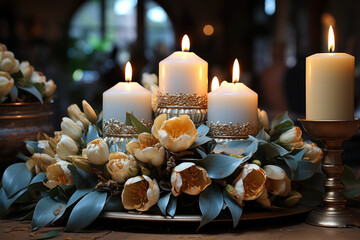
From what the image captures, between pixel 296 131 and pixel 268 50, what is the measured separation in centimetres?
577

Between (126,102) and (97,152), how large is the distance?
12 cm

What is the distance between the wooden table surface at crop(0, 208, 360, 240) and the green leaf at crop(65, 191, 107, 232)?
0.01 metres

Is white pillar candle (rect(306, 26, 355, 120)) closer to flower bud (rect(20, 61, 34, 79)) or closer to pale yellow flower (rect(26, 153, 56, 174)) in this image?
pale yellow flower (rect(26, 153, 56, 174))

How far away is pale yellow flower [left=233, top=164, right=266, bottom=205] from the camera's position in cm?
79

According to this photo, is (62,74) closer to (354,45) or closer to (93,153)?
(354,45)

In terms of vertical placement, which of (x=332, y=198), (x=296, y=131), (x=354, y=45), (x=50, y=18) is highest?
(x=50, y=18)

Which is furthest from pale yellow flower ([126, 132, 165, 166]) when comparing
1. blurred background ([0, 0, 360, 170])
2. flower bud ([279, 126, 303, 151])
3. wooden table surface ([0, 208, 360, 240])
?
blurred background ([0, 0, 360, 170])

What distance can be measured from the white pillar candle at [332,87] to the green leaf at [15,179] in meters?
0.52

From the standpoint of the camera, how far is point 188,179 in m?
0.79

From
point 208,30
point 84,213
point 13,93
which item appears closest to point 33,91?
point 13,93

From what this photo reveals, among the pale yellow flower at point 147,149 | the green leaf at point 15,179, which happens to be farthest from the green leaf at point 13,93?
the pale yellow flower at point 147,149

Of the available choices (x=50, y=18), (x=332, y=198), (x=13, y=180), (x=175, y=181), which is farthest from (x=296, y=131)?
(x=50, y=18)

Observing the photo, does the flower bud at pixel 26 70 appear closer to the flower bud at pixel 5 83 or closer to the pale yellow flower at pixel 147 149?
the flower bud at pixel 5 83

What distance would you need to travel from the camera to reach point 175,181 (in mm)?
772
